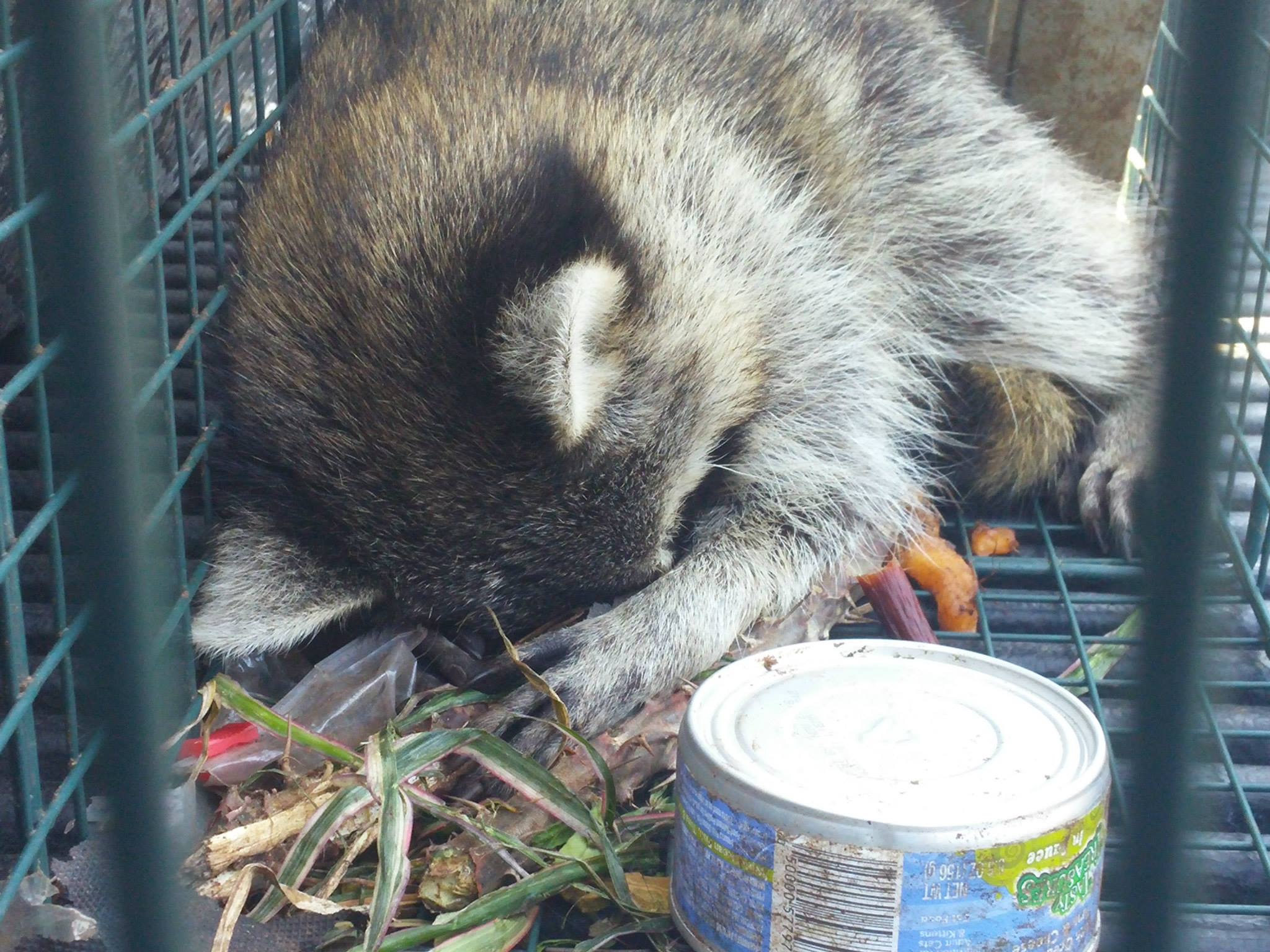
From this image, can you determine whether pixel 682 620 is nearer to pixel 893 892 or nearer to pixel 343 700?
pixel 343 700

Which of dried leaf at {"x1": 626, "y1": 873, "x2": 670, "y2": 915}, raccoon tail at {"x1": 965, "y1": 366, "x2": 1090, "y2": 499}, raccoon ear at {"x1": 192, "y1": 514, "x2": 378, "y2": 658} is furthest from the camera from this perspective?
raccoon tail at {"x1": 965, "y1": 366, "x2": 1090, "y2": 499}

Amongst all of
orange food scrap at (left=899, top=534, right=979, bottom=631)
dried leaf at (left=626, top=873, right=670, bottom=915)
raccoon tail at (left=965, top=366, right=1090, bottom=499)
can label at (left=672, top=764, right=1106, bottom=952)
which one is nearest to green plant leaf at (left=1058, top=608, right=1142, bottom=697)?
orange food scrap at (left=899, top=534, right=979, bottom=631)

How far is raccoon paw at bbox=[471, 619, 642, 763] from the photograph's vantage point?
204 centimetres

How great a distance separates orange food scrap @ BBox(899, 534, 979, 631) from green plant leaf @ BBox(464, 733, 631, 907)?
79cm

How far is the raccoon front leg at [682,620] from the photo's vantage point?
214 centimetres

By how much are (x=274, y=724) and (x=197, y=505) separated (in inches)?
20.5

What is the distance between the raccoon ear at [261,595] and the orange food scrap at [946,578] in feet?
2.99

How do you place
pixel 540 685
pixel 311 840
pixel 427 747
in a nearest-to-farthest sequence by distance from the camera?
1. pixel 311 840
2. pixel 427 747
3. pixel 540 685

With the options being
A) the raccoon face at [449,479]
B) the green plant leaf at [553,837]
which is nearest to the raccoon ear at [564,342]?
the raccoon face at [449,479]

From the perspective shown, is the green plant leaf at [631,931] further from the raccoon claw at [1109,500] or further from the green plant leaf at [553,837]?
the raccoon claw at [1109,500]

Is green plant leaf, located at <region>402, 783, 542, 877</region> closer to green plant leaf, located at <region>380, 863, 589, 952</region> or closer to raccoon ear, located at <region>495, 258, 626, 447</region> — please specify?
green plant leaf, located at <region>380, 863, 589, 952</region>

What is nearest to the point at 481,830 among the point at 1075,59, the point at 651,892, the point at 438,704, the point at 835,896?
the point at 651,892

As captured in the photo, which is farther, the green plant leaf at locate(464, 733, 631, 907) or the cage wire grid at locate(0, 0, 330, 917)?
the green plant leaf at locate(464, 733, 631, 907)

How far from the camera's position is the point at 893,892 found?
1.45 metres
